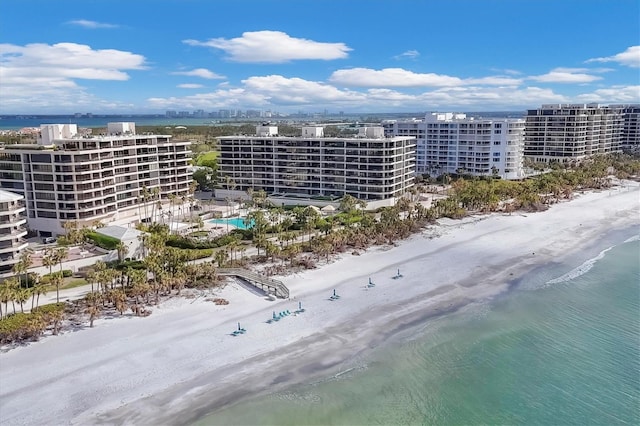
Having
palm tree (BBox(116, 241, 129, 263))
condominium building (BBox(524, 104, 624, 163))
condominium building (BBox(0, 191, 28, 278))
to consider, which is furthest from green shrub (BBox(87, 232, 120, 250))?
condominium building (BBox(524, 104, 624, 163))

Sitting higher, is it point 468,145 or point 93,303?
point 468,145

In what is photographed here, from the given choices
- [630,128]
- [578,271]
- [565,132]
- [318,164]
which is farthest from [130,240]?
[630,128]

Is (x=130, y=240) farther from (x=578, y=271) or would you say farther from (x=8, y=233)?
(x=578, y=271)

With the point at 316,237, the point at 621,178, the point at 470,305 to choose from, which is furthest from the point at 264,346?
the point at 621,178

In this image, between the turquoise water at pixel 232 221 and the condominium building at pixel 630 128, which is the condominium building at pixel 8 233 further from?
the condominium building at pixel 630 128

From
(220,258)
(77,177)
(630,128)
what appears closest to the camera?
(220,258)

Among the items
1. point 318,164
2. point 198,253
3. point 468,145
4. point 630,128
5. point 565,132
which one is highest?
point 630,128

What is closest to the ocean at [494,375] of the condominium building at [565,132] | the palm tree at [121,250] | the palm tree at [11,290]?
the palm tree at [11,290]

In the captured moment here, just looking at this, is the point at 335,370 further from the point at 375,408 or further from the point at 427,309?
the point at 427,309
